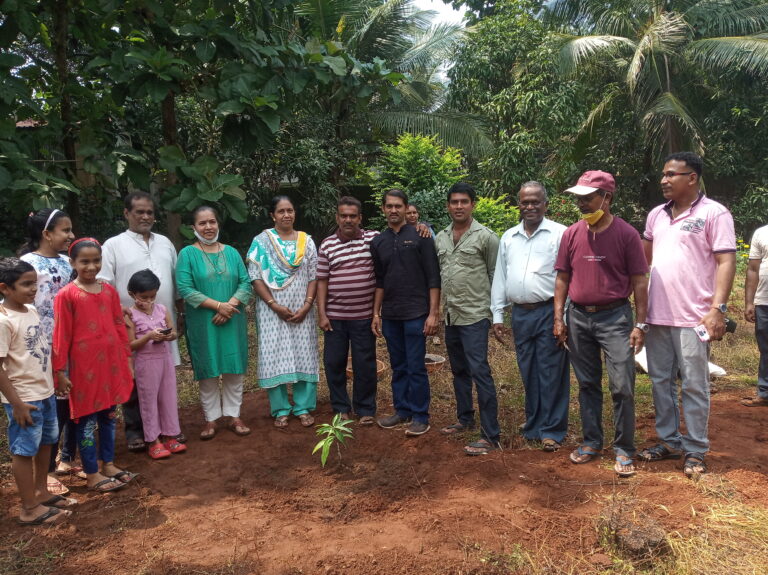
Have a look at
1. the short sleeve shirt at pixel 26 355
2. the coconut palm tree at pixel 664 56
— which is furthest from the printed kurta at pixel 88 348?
the coconut palm tree at pixel 664 56

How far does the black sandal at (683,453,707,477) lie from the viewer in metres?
3.52

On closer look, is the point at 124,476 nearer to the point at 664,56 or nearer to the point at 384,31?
the point at 384,31

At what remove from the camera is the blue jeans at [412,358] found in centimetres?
434

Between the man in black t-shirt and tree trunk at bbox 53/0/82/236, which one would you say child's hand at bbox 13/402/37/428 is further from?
the man in black t-shirt

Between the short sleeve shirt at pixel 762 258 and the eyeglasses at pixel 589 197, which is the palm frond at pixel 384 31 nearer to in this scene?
the short sleeve shirt at pixel 762 258

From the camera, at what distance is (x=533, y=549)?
2.84m

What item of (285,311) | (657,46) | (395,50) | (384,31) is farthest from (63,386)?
(657,46)

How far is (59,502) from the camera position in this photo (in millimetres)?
3424

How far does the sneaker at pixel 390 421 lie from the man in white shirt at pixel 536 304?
0.99 meters

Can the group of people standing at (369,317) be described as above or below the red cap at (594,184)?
below

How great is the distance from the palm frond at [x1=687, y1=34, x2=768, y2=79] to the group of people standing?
32.8ft

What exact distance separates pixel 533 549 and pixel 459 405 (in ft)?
5.30

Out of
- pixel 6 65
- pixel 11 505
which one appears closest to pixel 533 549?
pixel 11 505

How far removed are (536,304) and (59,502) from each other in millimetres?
3034
